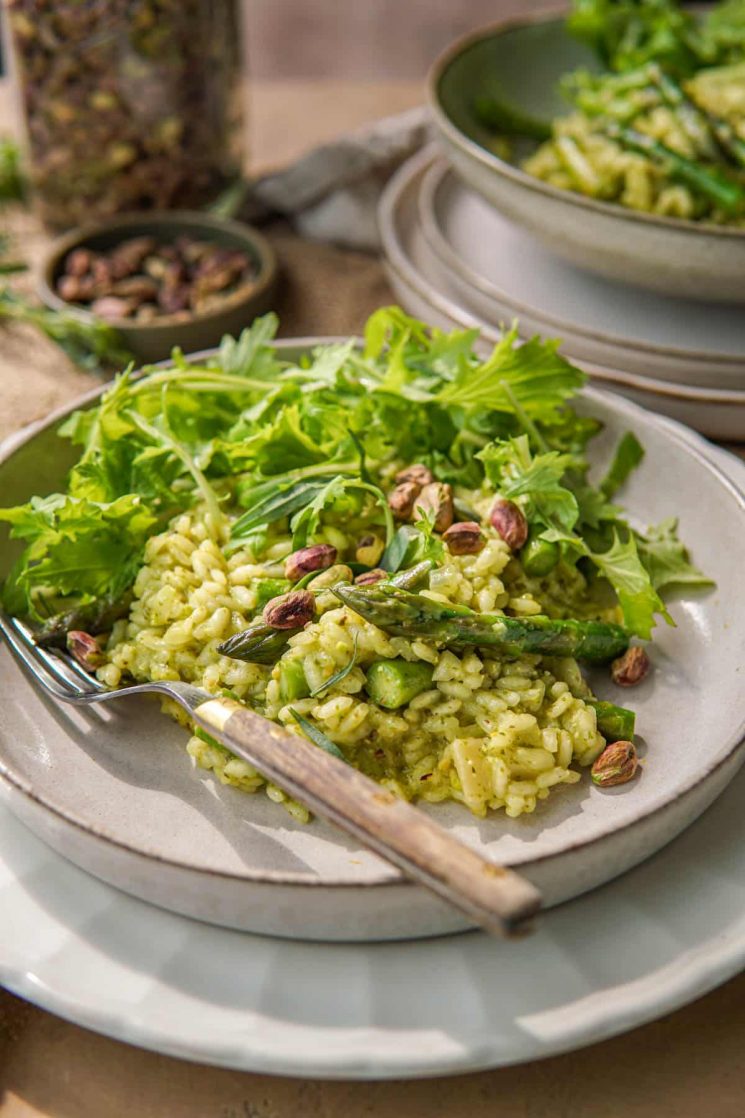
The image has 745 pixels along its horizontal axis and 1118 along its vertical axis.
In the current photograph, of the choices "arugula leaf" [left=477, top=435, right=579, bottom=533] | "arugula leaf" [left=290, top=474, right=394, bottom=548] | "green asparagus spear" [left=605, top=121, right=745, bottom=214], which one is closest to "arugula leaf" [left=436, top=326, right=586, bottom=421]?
"arugula leaf" [left=477, top=435, right=579, bottom=533]

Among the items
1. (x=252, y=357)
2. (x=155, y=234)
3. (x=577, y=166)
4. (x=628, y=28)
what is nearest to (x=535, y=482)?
(x=252, y=357)

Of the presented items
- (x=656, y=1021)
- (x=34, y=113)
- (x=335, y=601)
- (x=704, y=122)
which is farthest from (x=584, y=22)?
(x=656, y=1021)

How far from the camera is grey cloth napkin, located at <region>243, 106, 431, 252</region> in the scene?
3846mm

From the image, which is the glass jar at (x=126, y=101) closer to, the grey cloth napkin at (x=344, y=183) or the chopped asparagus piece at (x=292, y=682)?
the grey cloth napkin at (x=344, y=183)

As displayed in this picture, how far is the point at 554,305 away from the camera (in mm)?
3279

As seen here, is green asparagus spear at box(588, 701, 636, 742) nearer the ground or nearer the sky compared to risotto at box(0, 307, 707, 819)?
nearer the ground

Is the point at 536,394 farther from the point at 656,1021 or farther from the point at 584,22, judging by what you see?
the point at 584,22

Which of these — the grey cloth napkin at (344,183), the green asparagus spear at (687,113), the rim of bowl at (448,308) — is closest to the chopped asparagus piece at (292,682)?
the rim of bowl at (448,308)

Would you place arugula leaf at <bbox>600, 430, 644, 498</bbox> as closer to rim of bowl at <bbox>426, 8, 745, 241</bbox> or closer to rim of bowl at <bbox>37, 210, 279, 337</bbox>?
rim of bowl at <bbox>426, 8, 745, 241</bbox>

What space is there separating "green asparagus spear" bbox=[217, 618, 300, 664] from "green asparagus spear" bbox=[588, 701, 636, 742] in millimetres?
532

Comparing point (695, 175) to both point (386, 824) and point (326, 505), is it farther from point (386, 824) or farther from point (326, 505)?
point (386, 824)

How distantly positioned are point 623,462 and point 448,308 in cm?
Answer: 79

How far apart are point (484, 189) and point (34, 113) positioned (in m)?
1.46

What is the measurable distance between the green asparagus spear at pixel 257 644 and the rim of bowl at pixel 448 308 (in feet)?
2.84
